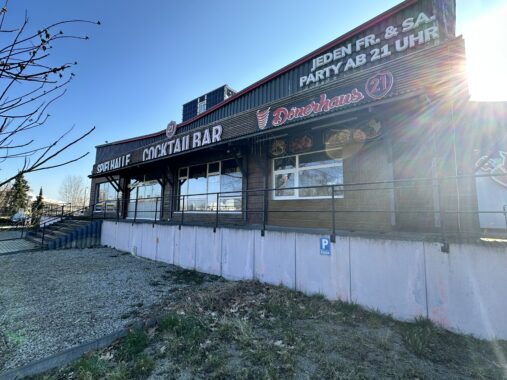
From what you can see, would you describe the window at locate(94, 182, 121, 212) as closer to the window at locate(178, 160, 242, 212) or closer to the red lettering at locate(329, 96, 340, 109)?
the window at locate(178, 160, 242, 212)

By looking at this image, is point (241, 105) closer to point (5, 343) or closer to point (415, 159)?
point (415, 159)

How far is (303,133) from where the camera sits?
25.2ft

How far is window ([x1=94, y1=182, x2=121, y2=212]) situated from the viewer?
16470mm

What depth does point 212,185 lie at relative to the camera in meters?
10.6

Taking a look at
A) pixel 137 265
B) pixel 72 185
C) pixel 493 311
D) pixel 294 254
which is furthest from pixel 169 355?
pixel 72 185

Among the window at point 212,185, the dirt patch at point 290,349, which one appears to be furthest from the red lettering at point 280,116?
the dirt patch at point 290,349

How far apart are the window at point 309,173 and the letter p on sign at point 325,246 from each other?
6.73ft

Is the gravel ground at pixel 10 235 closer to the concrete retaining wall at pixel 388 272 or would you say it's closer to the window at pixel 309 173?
the concrete retaining wall at pixel 388 272

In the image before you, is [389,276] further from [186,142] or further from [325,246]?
[186,142]

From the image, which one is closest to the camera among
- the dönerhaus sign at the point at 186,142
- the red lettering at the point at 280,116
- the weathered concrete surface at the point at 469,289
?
the weathered concrete surface at the point at 469,289

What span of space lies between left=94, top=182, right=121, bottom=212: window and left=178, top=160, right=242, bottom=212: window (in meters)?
6.92

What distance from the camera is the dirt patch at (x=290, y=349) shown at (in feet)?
9.73

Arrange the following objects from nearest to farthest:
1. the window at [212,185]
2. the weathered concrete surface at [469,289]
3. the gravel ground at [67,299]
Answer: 1. the weathered concrete surface at [469,289]
2. the gravel ground at [67,299]
3. the window at [212,185]

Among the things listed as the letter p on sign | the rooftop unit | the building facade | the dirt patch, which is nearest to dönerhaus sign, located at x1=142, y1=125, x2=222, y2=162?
the building facade
